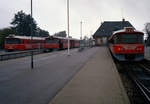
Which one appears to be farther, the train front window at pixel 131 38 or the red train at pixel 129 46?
the train front window at pixel 131 38

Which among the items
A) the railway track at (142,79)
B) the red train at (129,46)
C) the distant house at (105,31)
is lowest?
the railway track at (142,79)

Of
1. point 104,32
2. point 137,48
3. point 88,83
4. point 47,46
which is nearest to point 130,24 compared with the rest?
point 104,32

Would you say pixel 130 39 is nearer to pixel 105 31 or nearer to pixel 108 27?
pixel 105 31

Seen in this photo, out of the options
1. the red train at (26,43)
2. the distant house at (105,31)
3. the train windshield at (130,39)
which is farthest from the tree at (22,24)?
the train windshield at (130,39)

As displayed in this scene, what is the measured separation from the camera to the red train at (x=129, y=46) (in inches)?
611

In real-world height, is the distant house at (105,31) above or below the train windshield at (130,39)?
above

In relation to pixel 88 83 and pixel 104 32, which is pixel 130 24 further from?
pixel 88 83

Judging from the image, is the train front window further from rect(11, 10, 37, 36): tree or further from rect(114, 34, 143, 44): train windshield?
rect(11, 10, 37, 36): tree

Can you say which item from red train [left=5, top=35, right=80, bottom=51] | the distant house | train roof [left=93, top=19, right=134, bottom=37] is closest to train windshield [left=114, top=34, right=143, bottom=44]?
red train [left=5, top=35, right=80, bottom=51]

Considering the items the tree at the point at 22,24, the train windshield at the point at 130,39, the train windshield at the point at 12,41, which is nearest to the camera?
the train windshield at the point at 130,39

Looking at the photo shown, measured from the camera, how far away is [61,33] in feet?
488

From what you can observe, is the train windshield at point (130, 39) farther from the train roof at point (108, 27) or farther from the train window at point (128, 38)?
the train roof at point (108, 27)

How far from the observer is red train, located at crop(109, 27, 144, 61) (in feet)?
50.9

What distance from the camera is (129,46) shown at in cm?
1555
